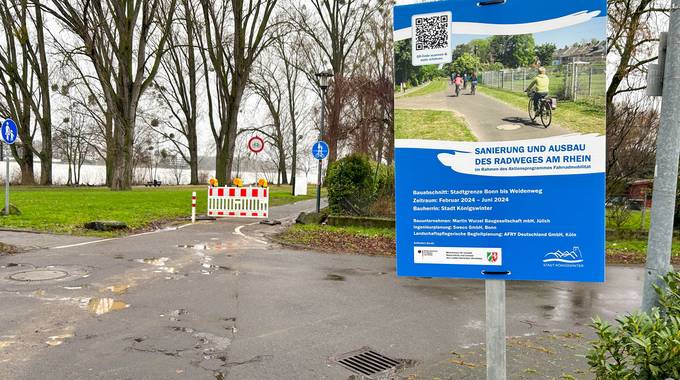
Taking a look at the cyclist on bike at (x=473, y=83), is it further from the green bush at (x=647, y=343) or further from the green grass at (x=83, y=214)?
the green grass at (x=83, y=214)

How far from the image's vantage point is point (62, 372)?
4000 millimetres

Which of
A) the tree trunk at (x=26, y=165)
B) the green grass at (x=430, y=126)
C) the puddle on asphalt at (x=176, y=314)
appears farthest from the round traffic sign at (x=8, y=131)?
the tree trunk at (x=26, y=165)

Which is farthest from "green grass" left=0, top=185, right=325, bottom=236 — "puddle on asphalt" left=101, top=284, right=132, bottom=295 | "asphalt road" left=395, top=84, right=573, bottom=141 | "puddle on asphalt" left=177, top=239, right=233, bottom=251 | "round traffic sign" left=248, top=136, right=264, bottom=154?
"asphalt road" left=395, top=84, right=573, bottom=141

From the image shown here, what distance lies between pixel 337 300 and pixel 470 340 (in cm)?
213

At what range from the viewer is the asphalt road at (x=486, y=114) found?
2623mm

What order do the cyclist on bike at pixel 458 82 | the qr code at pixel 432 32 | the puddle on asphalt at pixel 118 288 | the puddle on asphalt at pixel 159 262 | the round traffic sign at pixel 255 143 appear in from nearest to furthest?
the qr code at pixel 432 32 → the cyclist on bike at pixel 458 82 → the puddle on asphalt at pixel 118 288 → the puddle on asphalt at pixel 159 262 → the round traffic sign at pixel 255 143

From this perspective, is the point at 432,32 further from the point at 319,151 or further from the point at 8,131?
the point at 8,131

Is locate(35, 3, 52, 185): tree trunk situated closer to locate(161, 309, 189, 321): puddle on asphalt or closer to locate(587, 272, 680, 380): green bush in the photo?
locate(161, 309, 189, 321): puddle on asphalt

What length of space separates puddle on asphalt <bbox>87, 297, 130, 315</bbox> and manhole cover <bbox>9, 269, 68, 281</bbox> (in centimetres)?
164

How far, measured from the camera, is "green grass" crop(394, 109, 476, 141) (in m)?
2.76

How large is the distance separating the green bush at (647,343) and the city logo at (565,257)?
0.36m

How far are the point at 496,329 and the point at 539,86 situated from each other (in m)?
1.40

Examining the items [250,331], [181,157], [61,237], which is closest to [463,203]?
[250,331]

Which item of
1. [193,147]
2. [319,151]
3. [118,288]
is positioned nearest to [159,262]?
[118,288]
